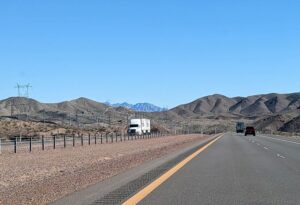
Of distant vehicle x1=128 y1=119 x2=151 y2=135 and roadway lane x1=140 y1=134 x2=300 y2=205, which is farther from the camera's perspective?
distant vehicle x1=128 y1=119 x2=151 y2=135

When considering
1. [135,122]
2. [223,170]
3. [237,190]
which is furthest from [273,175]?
[135,122]

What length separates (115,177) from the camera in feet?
58.0

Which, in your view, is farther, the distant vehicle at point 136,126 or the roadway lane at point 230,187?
the distant vehicle at point 136,126

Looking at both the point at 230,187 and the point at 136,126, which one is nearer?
the point at 230,187

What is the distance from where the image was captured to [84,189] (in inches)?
566

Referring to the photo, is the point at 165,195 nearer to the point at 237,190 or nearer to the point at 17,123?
the point at 237,190

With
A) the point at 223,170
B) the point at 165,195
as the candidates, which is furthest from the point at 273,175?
the point at 165,195

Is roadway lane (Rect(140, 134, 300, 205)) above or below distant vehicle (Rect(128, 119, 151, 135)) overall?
below

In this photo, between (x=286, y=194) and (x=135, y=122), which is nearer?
(x=286, y=194)

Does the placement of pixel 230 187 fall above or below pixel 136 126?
below

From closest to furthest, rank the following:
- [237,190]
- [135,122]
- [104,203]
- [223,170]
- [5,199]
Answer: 1. [104,203]
2. [5,199]
3. [237,190]
4. [223,170]
5. [135,122]

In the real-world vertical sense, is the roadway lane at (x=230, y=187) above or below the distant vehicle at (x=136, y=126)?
below

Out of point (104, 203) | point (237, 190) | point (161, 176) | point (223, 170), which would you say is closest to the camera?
point (104, 203)

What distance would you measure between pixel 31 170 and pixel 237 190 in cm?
1057
